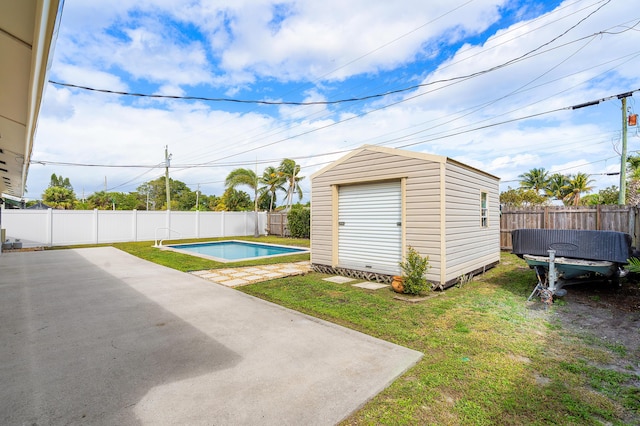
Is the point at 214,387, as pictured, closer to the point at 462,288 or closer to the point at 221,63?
the point at 462,288

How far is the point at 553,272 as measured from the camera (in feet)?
15.5

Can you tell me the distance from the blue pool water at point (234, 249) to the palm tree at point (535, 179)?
96.7 feet

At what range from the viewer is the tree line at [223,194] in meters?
23.9

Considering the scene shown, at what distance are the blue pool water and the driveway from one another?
7.82m

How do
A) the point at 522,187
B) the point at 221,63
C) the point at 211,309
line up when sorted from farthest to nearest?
1. the point at 522,187
2. the point at 221,63
3. the point at 211,309

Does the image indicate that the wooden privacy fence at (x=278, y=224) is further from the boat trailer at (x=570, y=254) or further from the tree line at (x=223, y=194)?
the boat trailer at (x=570, y=254)

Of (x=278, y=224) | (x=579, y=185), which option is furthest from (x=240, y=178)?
(x=579, y=185)

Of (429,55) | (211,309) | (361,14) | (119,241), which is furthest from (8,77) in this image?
(119,241)

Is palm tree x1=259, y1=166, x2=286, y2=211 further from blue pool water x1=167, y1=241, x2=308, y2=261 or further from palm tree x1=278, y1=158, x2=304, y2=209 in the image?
blue pool water x1=167, y1=241, x2=308, y2=261

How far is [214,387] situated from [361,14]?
8936 mm

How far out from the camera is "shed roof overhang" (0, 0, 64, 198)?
154 cm

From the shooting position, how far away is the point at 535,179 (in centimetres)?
3016

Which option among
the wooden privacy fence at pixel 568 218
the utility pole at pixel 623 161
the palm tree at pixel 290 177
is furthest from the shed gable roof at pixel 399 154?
the palm tree at pixel 290 177

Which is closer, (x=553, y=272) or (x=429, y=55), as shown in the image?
(x=553, y=272)
